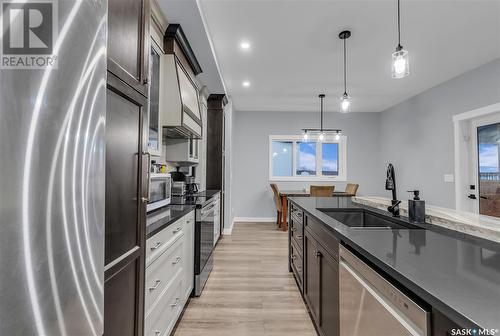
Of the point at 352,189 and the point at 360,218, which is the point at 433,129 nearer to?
the point at 352,189

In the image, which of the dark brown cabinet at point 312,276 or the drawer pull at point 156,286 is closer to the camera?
the drawer pull at point 156,286

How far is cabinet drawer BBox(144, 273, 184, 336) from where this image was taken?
148 centimetres

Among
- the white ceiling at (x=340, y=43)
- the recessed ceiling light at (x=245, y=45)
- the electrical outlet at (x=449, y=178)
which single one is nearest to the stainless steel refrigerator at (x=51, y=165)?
the white ceiling at (x=340, y=43)

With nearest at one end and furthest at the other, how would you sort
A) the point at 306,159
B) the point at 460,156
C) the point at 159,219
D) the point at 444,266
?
the point at 444,266 → the point at 159,219 → the point at 460,156 → the point at 306,159

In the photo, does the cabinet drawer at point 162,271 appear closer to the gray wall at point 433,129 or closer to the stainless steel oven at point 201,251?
the stainless steel oven at point 201,251

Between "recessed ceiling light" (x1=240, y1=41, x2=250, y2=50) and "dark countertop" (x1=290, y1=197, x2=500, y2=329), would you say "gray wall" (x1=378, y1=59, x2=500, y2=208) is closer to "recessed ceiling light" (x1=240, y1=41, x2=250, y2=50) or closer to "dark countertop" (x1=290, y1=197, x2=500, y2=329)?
"recessed ceiling light" (x1=240, y1=41, x2=250, y2=50)

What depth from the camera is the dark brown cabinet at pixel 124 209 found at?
949mm

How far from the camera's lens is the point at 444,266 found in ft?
2.82

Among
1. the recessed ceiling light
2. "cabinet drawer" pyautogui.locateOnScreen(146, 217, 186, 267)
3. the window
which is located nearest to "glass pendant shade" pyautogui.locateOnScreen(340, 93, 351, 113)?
the recessed ceiling light

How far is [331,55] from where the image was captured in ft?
11.5

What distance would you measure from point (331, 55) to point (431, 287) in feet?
11.3

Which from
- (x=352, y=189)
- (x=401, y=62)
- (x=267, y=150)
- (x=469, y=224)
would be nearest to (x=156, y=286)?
(x=469, y=224)

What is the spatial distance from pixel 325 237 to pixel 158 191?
137 centimetres

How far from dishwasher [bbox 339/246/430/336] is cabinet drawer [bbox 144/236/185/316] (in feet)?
3.42
